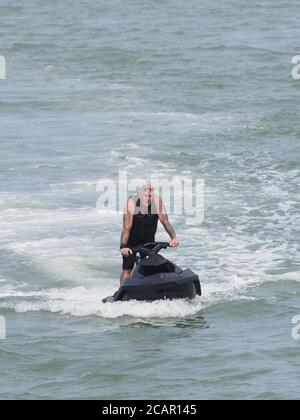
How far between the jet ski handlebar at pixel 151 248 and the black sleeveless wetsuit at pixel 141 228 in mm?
356

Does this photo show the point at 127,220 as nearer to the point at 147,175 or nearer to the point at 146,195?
the point at 146,195

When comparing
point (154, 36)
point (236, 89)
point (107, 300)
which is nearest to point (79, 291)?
point (107, 300)

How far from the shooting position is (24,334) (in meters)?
14.9

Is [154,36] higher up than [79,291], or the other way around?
[154,36]

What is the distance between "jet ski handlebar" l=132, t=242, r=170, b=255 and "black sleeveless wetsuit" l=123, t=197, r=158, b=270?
0.36 m

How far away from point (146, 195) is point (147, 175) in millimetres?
8671

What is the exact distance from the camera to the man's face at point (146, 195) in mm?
15406

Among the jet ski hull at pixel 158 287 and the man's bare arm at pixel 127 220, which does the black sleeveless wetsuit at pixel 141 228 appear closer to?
the man's bare arm at pixel 127 220

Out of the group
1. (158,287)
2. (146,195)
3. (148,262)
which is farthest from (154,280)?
(146,195)

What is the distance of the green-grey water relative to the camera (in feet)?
45.3

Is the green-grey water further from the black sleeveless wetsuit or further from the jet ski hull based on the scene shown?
the black sleeveless wetsuit

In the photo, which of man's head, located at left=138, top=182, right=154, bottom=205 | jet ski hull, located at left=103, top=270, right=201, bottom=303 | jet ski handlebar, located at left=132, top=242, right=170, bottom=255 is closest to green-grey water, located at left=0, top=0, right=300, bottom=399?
jet ski hull, located at left=103, top=270, right=201, bottom=303

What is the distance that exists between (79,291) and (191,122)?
1286cm
